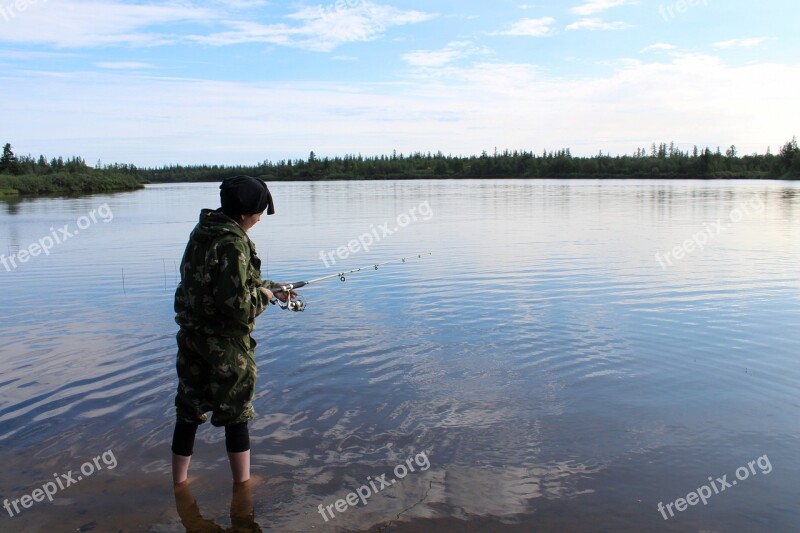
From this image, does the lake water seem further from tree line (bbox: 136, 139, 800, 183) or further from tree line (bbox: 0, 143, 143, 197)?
tree line (bbox: 136, 139, 800, 183)

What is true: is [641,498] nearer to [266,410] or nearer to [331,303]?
[266,410]

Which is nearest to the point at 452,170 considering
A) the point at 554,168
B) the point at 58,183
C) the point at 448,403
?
the point at 554,168

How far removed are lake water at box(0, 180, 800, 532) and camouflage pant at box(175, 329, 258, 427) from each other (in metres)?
A: 0.71

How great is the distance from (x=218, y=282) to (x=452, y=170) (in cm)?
16177

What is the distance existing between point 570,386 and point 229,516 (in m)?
3.60

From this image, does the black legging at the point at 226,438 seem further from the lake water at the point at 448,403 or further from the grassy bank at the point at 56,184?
the grassy bank at the point at 56,184

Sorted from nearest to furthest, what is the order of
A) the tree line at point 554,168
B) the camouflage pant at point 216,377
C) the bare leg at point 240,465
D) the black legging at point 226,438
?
1. the camouflage pant at point 216,377
2. the black legging at point 226,438
3. the bare leg at point 240,465
4. the tree line at point 554,168

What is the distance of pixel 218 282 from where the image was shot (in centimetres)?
370

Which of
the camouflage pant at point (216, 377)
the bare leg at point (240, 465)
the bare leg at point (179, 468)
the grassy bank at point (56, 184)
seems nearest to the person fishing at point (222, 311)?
the camouflage pant at point (216, 377)

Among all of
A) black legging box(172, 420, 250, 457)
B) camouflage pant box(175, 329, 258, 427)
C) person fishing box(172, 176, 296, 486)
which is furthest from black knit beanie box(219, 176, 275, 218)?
black legging box(172, 420, 250, 457)

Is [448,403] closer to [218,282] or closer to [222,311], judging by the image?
[222,311]

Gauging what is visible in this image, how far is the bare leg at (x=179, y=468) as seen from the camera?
4.22 m

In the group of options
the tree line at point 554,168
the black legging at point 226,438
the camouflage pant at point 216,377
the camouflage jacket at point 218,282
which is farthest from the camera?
the tree line at point 554,168

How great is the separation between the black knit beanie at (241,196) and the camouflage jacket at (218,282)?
0.07 metres
